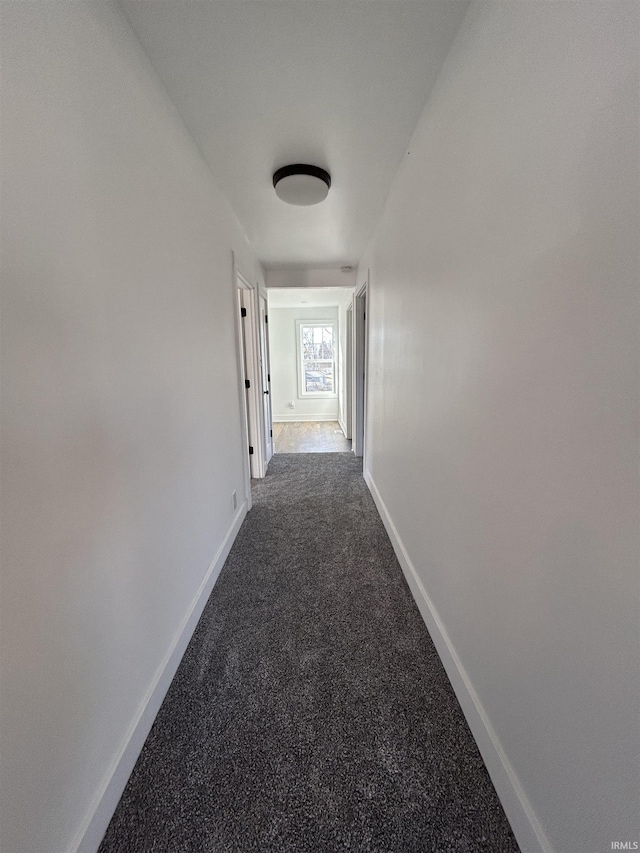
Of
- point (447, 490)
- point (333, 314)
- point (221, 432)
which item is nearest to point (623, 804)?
point (447, 490)

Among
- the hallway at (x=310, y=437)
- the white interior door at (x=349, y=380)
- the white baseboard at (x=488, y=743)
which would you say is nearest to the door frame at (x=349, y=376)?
the white interior door at (x=349, y=380)

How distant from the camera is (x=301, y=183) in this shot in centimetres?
197

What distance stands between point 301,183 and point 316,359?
472 centimetres

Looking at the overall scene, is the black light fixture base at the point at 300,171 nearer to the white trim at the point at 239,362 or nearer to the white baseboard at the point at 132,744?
the white trim at the point at 239,362

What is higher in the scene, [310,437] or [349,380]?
[349,380]

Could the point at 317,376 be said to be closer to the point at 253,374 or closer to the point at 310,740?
the point at 253,374

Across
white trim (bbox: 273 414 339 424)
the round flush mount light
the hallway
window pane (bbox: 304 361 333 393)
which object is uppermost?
the round flush mount light

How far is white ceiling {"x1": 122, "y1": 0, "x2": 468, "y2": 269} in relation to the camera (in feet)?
3.53

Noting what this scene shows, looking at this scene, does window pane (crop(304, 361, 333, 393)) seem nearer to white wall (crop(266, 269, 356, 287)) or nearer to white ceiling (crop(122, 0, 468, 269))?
white wall (crop(266, 269, 356, 287))

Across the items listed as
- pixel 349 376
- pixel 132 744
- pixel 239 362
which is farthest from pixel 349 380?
pixel 132 744

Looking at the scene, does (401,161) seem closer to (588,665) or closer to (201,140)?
(201,140)

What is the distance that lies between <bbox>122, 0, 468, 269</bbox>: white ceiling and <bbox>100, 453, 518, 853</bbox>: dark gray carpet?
2.43 meters

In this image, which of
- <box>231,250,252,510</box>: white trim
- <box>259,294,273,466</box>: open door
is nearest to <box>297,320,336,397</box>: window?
<box>259,294,273,466</box>: open door

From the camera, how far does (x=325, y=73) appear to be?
1.31 meters
